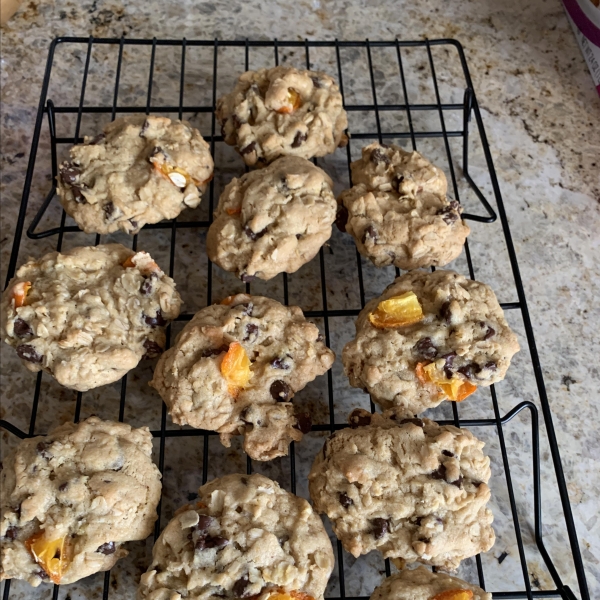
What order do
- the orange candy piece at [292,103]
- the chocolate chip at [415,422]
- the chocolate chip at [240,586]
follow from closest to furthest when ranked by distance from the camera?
the chocolate chip at [240,586], the chocolate chip at [415,422], the orange candy piece at [292,103]

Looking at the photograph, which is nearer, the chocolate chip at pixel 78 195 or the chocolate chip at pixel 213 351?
the chocolate chip at pixel 213 351

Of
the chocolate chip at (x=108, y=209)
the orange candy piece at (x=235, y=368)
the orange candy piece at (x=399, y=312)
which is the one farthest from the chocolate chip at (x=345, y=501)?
the chocolate chip at (x=108, y=209)

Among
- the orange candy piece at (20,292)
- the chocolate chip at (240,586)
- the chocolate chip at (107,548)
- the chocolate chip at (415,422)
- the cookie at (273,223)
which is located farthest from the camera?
the cookie at (273,223)

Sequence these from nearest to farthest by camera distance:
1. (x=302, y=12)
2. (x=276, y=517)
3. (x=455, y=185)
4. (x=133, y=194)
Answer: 1. (x=276, y=517)
2. (x=133, y=194)
3. (x=455, y=185)
4. (x=302, y=12)

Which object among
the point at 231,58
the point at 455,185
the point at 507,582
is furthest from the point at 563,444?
the point at 231,58

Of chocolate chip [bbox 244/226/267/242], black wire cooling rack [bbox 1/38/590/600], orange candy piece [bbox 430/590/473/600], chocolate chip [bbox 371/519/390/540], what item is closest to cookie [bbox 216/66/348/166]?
black wire cooling rack [bbox 1/38/590/600]

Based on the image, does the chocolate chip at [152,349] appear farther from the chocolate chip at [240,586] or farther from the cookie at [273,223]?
the chocolate chip at [240,586]

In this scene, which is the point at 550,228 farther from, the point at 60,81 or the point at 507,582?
the point at 60,81
